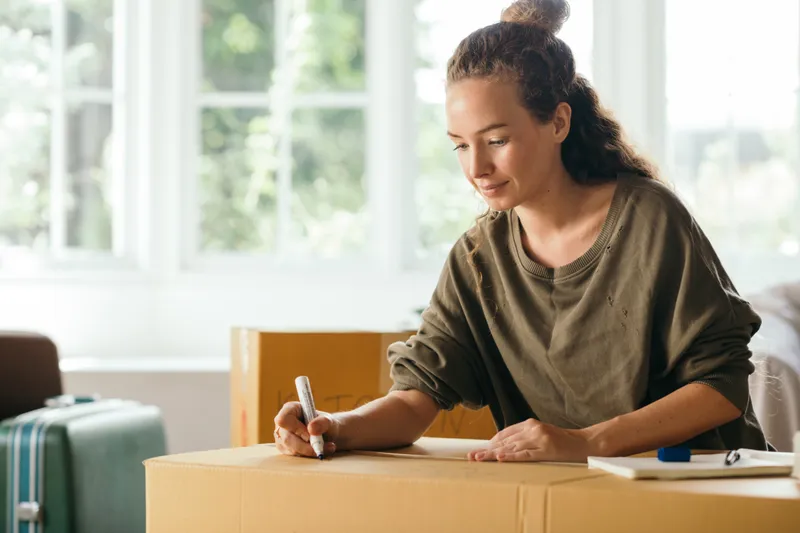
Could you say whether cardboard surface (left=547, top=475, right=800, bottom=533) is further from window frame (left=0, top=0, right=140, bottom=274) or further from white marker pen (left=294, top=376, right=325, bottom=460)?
window frame (left=0, top=0, right=140, bottom=274)

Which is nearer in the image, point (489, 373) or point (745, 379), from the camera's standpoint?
point (745, 379)

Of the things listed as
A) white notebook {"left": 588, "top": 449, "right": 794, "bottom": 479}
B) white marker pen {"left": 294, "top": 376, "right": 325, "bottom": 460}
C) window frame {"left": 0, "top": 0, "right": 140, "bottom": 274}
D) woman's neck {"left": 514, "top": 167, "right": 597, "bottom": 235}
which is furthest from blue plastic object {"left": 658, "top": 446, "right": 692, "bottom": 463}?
window frame {"left": 0, "top": 0, "right": 140, "bottom": 274}

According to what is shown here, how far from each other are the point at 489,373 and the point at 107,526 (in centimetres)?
99

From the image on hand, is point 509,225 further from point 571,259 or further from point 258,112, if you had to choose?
point 258,112

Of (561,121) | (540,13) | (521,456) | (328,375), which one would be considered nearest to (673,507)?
(521,456)

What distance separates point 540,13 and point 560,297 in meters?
0.39

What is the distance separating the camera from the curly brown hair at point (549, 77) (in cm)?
147

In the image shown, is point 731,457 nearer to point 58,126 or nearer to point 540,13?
point 540,13

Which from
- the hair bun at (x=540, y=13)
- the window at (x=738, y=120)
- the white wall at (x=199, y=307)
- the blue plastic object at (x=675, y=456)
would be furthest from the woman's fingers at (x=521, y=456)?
the window at (x=738, y=120)

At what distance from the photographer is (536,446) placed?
3.99 ft

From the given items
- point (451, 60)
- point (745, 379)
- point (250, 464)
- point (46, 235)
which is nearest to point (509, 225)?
point (451, 60)

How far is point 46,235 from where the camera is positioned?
337 centimetres

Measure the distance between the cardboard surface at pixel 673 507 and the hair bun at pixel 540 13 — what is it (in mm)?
752

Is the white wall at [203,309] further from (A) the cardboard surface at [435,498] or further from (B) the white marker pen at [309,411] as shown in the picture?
(A) the cardboard surface at [435,498]
